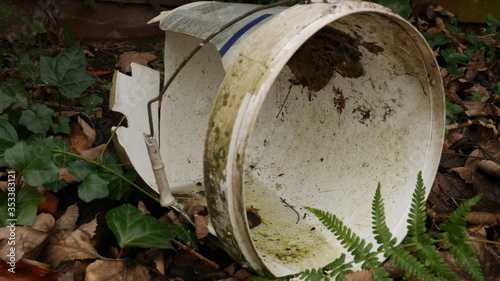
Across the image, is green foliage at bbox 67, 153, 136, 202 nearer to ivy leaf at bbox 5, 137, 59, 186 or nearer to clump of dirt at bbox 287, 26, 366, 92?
ivy leaf at bbox 5, 137, 59, 186

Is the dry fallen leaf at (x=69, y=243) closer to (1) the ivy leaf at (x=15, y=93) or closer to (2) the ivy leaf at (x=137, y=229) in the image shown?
(2) the ivy leaf at (x=137, y=229)

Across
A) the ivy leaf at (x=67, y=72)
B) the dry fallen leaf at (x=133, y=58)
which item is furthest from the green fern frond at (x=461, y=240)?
the dry fallen leaf at (x=133, y=58)

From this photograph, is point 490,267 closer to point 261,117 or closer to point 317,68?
point 317,68

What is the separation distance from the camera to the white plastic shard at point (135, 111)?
1.42 m

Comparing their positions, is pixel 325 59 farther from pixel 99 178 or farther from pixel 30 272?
pixel 30 272

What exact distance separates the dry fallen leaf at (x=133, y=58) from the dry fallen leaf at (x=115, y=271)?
123cm

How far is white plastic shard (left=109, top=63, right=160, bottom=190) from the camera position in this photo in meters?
1.42

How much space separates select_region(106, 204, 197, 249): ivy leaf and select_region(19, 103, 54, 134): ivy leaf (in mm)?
464

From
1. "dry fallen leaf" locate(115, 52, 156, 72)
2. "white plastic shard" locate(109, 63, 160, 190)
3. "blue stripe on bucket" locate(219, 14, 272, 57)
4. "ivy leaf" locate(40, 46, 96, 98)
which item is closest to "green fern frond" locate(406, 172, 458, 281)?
"blue stripe on bucket" locate(219, 14, 272, 57)

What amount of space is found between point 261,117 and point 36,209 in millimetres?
953

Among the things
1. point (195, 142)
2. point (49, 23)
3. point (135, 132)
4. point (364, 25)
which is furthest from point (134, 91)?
point (49, 23)

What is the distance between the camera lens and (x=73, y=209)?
133cm

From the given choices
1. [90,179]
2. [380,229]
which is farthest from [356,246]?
[90,179]

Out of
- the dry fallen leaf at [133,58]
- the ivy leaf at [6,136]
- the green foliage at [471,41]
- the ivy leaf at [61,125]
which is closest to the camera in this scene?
the ivy leaf at [6,136]
